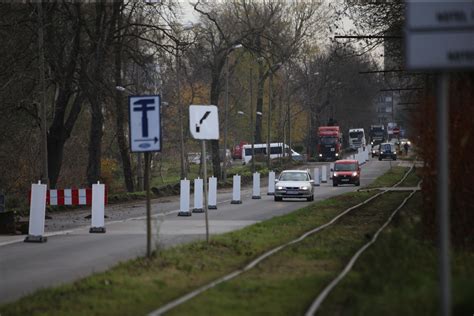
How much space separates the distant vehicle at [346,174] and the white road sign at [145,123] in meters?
47.2

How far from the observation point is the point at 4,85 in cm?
3556

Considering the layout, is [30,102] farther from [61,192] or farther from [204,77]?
[204,77]

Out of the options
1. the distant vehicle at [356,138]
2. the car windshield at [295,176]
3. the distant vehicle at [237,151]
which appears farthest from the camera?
the distant vehicle at [237,151]

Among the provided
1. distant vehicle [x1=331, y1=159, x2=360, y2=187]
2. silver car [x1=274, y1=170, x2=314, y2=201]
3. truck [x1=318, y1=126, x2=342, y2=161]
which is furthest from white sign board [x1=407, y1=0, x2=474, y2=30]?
truck [x1=318, y1=126, x2=342, y2=161]

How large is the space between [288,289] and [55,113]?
107ft

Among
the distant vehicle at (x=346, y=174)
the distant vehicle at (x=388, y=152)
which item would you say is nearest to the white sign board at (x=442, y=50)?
the distant vehicle at (x=346, y=174)

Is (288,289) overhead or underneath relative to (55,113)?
underneath

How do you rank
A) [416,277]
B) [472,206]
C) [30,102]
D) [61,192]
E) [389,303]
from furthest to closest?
[30,102] → [61,192] → [472,206] → [416,277] → [389,303]

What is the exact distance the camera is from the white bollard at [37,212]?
64.6ft

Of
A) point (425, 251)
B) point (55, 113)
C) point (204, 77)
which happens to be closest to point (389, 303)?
point (425, 251)

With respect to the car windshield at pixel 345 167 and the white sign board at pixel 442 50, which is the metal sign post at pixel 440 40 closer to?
the white sign board at pixel 442 50

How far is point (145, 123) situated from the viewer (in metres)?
14.5

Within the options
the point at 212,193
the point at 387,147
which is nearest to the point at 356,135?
the point at 387,147

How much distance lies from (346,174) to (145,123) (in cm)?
4751
